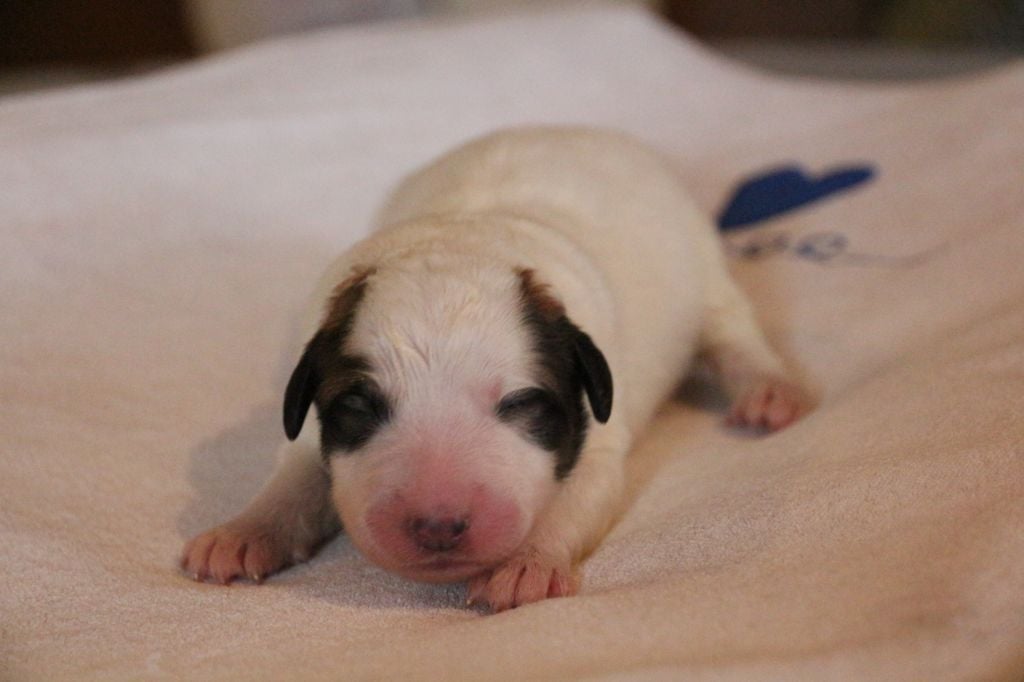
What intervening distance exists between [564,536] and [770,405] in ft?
2.81

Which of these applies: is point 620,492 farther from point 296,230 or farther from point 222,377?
point 296,230

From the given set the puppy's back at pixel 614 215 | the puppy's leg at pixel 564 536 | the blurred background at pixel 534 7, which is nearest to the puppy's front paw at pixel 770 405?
the puppy's back at pixel 614 215

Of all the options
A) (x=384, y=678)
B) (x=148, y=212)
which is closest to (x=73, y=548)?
(x=384, y=678)

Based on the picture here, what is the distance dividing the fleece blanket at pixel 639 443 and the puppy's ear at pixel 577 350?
260 millimetres

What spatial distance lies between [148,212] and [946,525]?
2733 mm

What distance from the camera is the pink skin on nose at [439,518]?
1562mm

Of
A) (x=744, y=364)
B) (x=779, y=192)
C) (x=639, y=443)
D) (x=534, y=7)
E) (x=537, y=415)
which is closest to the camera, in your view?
(x=537, y=415)

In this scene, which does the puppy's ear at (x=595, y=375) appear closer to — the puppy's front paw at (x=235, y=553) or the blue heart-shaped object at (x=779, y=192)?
the puppy's front paw at (x=235, y=553)

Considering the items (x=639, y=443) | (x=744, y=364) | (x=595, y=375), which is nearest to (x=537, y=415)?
(x=595, y=375)

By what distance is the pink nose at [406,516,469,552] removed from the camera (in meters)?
1.55

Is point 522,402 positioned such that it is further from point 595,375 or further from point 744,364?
point 744,364

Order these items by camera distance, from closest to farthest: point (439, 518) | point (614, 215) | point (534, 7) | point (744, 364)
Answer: point (439, 518), point (614, 215), point (744, 364), point (534, 7)

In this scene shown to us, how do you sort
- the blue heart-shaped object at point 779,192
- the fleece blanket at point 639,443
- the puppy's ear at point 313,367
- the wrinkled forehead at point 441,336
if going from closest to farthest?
the fleece blanket at point 639,443
the wrinkled forehead at point 441,336
the puppy's ear at point 313,367
the blue heart-shaped object at point 779,192

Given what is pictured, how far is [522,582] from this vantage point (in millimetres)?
1657
